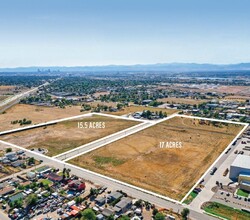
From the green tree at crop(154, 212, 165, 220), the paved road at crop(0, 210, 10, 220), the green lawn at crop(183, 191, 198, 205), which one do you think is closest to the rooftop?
the green lawn at crop(183, 191, 198, 205)

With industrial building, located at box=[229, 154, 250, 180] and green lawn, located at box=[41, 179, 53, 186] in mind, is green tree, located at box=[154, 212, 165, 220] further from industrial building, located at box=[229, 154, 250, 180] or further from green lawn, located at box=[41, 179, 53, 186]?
green lawn, located at box=[41, 179, 53, 186]

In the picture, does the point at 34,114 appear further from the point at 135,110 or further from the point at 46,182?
the point at 46,182

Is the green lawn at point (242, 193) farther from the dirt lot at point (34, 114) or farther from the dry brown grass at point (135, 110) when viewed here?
the dirt lot at point (34, 114)

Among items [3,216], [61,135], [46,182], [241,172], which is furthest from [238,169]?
[61,135]

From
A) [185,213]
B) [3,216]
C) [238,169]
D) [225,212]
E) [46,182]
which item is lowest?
[3,216]

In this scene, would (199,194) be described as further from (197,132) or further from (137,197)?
(197,132)

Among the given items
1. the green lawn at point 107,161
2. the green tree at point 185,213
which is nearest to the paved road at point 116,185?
the green tree at point 185,213

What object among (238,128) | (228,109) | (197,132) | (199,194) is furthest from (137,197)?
(228,109)
